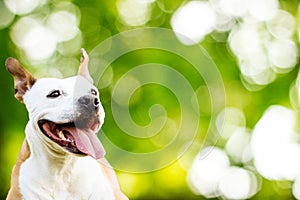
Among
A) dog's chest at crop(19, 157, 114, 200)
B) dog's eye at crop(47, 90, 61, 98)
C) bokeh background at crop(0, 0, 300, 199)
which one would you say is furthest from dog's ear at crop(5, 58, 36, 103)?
bokeh background at crop(0, 0, 300, 199)

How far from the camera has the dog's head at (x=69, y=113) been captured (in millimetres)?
2066

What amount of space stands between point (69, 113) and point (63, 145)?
10cm

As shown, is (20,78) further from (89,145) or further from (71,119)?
(89,145)

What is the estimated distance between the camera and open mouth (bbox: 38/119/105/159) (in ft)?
6.71

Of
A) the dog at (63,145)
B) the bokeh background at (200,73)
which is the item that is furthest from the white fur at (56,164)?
the bokeh background at (200,73)

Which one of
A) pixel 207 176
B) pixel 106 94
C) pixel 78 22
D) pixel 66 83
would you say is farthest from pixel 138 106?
pixel 66 83

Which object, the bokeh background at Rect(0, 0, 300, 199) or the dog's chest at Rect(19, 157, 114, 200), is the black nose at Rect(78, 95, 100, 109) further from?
the bokeh background at Rect(0, 0, 300, 199)

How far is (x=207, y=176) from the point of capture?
9.80 meters

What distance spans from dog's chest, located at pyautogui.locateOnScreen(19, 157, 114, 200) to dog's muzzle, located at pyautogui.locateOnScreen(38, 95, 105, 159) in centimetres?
12

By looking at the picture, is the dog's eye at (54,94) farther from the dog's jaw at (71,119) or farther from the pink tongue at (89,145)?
the pink tongue at (89,145)

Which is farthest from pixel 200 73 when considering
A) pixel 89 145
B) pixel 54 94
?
pixel 89 145

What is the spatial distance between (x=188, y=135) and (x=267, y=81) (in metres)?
7.07

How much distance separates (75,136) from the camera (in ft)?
6.80

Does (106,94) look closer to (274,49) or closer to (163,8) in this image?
(163,8)
